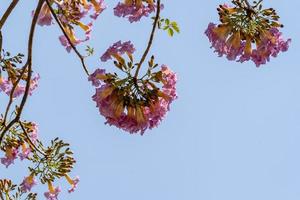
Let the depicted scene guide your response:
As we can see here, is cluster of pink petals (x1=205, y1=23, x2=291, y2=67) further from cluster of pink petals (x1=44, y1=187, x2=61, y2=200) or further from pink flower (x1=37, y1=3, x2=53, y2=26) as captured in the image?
cluster of pink petals (x1=44, y1=187, x2=61, y2=200)

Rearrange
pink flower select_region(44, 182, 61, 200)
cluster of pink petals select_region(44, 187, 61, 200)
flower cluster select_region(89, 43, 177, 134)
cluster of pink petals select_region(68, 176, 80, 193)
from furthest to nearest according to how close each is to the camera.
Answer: cluster of pink petals select_region(68, 176, 80, 193) → cluster of pink petals select_region(44, 187, 61, 200) → pink flower select_region(44, 182, 61, 200) → flower cluster select_region(89, 43, 177, 134)

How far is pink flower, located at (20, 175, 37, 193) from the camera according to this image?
9289 mm

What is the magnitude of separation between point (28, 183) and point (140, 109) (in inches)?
138

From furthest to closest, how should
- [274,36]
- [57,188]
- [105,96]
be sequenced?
1. [57,188]
2. [274,36]
3. [105,96]

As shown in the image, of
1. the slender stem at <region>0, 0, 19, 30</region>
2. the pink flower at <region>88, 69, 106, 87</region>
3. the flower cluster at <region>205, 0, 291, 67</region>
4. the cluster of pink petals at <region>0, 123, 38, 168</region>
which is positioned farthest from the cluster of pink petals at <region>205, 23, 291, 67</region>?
the cluster of pink petals at <region>0, 123, 38, 168</region>

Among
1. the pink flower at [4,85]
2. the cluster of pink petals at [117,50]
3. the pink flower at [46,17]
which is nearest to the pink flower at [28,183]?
the pink flower at [4,85]

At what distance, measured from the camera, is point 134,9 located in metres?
7.48

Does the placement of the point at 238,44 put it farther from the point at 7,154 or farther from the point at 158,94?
the point at 7,154

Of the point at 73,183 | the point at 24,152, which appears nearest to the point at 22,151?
the point at 24,152

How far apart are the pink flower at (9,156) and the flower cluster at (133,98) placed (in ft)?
9.60

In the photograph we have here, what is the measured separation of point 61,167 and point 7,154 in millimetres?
1081

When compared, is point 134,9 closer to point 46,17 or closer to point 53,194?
point 46,17

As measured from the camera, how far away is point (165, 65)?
6637 mm

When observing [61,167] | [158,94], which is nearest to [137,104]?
[158,94]
